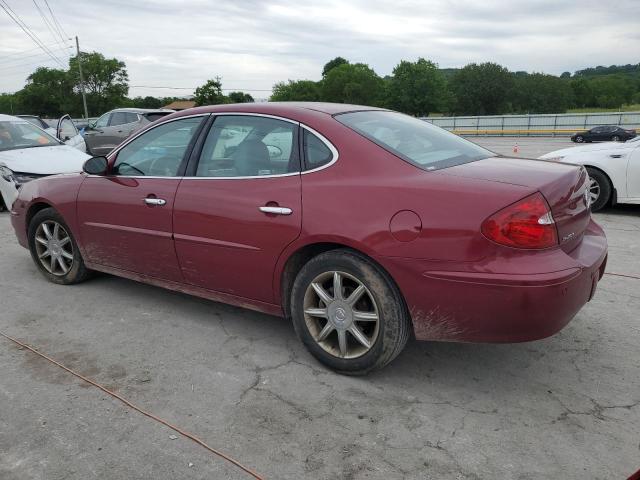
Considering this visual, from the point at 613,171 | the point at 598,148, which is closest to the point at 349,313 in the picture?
the point at 613,171

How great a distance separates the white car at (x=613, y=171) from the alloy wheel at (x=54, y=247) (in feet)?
19.3

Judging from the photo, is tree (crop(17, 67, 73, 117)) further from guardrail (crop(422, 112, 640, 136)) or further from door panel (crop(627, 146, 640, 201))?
door panel (crop(627, 146, 640, 201))

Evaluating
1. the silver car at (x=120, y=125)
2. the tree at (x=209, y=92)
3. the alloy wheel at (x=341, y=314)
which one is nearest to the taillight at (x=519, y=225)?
the alloy wheel at (x=341, y=314)

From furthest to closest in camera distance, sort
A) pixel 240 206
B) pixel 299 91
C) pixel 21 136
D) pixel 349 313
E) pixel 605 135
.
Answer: pixel 299 91
pixel 605 135
pixel 21 136
pixel 240 206
pixel 349 313

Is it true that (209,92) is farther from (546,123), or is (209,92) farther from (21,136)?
(21,136)

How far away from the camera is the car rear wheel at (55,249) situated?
15.5 ft

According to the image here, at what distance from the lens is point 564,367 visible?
323cm

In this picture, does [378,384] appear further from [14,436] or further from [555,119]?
[555,119]

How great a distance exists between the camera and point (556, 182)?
2.84 m

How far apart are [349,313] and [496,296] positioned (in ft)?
2.71

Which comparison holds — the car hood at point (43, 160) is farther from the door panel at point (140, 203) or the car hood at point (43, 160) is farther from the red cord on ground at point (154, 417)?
the red cord on ground at point (154, 417)

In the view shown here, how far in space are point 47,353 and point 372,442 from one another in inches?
89.3

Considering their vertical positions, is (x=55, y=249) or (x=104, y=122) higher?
(x=104, y=122)

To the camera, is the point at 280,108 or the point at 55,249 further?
the point at 55,249
